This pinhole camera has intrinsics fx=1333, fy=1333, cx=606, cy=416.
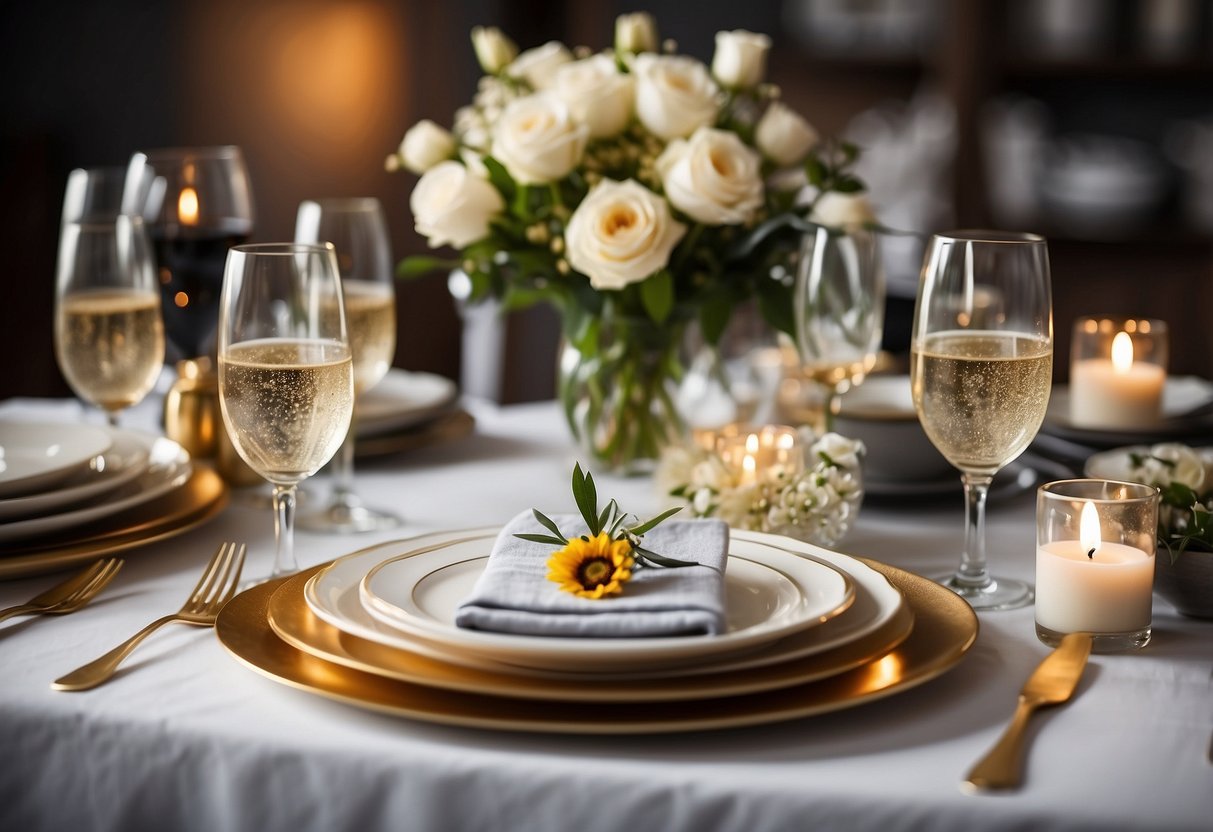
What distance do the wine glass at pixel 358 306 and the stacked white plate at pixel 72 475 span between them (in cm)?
15

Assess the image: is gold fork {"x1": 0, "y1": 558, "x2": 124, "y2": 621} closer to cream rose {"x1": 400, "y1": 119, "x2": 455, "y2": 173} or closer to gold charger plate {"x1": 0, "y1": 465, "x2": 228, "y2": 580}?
gold charger plate {"x1": 0, "y1": 465, "x2": 228, "y2": 580}

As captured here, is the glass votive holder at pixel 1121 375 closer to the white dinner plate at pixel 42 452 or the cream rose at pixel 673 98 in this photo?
the cream rose at pixel 673 98

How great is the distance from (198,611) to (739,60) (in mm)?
835

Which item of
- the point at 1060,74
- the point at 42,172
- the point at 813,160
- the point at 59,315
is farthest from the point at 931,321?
the point at 1060,74

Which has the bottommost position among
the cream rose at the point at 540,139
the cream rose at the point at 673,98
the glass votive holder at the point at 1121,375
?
the glass votive holder at the point at 1121,375

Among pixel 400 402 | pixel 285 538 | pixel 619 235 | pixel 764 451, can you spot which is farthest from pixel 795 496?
pixel 400 402

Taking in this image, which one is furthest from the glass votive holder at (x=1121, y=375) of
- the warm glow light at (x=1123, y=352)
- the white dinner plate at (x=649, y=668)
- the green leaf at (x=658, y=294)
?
the white dinner plate at (x=649, y=668)

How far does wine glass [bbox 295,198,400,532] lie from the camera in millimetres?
1296

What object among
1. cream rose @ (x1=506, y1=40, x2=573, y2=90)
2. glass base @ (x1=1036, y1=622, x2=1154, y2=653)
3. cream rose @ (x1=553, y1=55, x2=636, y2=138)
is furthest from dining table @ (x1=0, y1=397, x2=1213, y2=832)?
cream rose @ (x1=506, y1=40, x2=573, y2=90)

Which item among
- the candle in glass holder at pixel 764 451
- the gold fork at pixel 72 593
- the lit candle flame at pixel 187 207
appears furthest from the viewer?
the lit candle flame at pixel 187 207

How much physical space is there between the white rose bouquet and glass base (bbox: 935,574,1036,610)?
440 millimetres

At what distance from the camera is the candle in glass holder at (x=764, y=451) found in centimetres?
120

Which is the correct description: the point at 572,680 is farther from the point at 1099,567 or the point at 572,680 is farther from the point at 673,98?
the point at 673,98

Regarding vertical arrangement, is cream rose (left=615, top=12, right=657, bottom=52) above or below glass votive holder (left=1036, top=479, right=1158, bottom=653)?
above
